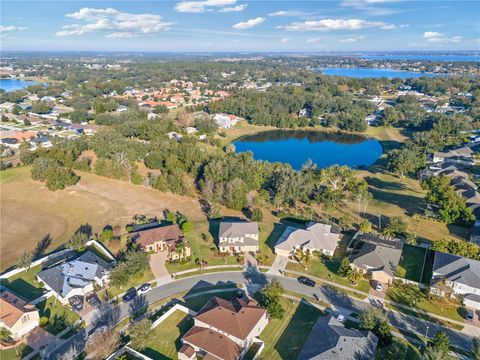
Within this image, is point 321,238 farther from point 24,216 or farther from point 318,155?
point 318,155

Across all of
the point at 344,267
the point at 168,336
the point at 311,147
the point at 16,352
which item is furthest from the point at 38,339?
the point at 311,147

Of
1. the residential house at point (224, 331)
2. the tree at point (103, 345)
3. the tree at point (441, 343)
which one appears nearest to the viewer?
the tree at point (441, 343)

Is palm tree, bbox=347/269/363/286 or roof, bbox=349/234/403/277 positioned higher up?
roof, bbox=349/234/403/277

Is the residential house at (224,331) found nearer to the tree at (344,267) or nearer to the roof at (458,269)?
the tree at (344,267)

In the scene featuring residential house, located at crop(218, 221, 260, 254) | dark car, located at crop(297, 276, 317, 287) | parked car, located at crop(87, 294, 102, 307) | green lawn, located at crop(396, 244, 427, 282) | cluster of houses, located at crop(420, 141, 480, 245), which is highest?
cluster of houses, located at crop(420, 141, 480, 245)

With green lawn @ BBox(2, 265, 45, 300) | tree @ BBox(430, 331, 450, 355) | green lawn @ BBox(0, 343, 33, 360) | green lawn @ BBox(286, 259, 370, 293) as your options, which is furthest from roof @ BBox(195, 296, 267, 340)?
green lawn @ BBox(2, 265, 45, 300)

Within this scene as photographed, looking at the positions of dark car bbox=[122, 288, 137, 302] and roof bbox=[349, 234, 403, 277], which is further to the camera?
roof bbox=[349, 234, 403, 277]

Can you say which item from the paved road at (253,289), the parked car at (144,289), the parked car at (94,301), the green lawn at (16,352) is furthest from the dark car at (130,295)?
the green lawn at (16,352)

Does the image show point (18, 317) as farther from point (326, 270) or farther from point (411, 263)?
point (411, 263)

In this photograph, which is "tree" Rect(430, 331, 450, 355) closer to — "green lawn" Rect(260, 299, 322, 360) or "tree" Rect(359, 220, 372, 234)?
"green lawn" Rect(260, 299, 322, 360)
